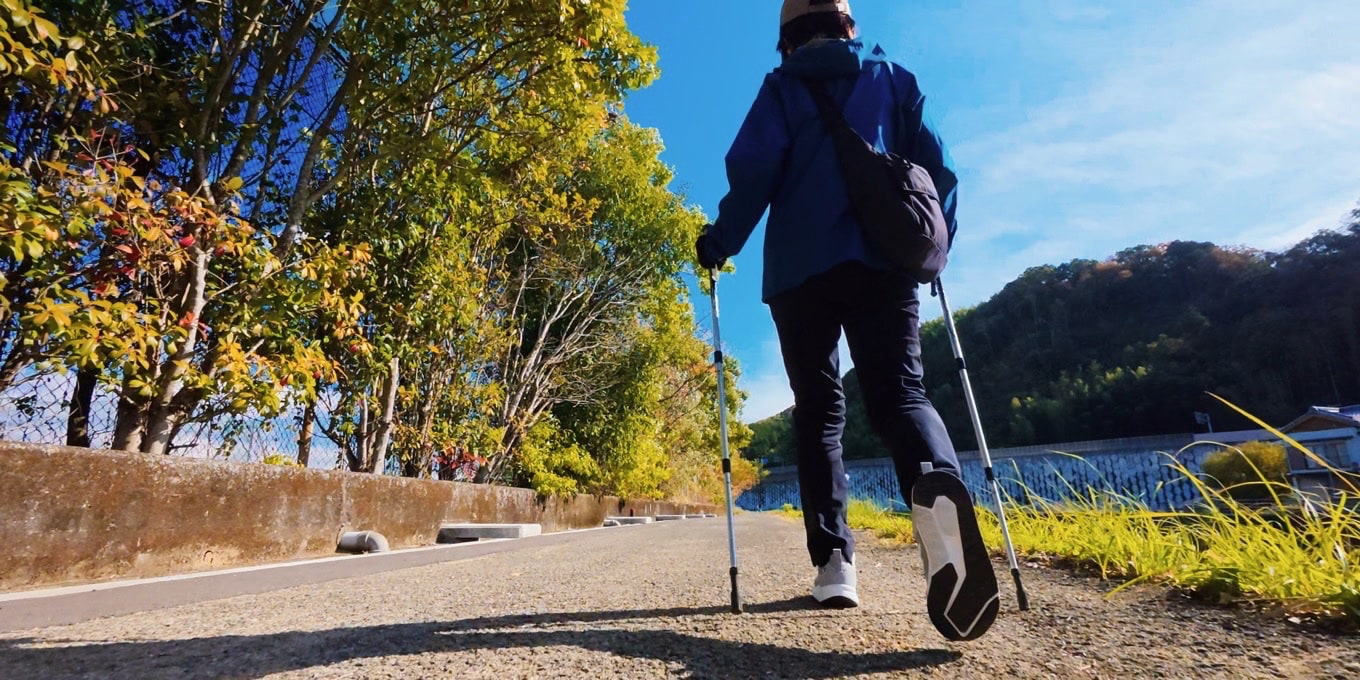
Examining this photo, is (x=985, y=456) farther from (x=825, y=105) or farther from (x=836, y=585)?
(x=825, y=105)

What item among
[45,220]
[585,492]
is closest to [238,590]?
[45,220]

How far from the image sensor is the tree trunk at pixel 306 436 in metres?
4.76

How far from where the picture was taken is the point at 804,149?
1937mm

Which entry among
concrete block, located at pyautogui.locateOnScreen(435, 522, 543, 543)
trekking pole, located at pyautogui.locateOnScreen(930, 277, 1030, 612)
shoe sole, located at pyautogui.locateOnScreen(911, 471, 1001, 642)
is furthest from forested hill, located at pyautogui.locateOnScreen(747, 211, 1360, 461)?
shoe sole, located at pyautogui.locateOnScreen(911, 471, 1001, 642)

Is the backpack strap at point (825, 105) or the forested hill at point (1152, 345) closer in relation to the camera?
the backpack strap at point (825, 105)

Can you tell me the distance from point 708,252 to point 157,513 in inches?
108

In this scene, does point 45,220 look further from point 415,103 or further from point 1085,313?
point 1085,313

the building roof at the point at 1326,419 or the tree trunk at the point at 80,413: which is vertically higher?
the tree trunk at the point at 80,413

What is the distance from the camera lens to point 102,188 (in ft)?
7.72

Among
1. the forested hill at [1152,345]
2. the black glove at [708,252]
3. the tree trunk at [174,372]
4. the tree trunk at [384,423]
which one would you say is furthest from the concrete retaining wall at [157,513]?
the forested hill at [1152,345]

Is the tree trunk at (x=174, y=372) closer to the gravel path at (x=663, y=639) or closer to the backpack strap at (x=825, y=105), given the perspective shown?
the gravel path at (x=663, y=639)

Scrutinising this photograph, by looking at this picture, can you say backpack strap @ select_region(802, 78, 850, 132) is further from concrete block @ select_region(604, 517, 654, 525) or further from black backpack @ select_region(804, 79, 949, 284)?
concrete block @ select_region(604, 517, 654, 525)

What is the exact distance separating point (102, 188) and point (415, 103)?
222 cm

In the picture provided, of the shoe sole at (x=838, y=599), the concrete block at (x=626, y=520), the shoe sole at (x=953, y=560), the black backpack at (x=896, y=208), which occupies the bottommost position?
the concrete block at (x=626, y=520)
